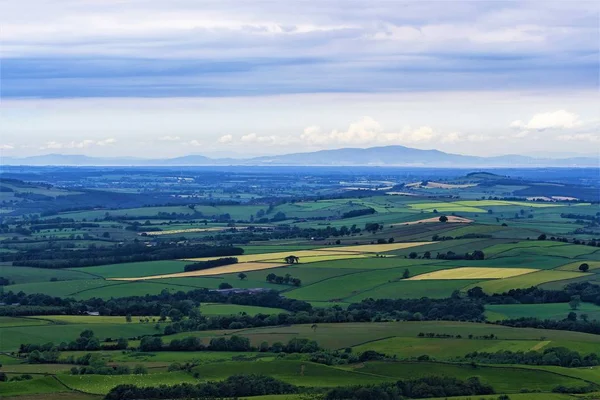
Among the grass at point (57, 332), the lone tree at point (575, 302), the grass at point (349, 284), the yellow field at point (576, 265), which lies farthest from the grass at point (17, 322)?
the yellow field at point (576, 265)

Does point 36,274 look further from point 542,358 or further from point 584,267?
point 542,358

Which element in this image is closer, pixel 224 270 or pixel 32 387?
pixel 32 387

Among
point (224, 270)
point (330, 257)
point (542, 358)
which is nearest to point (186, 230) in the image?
point (330, 257)

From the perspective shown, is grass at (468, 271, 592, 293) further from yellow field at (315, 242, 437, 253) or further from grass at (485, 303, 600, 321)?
yellow field at (315, 242, 437, 253)

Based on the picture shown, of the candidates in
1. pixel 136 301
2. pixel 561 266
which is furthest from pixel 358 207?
pixel 136 301

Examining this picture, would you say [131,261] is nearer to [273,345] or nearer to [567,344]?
[273,345]

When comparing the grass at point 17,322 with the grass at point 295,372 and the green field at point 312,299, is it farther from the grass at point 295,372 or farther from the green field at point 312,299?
the grass at point 295,372
